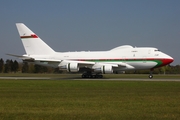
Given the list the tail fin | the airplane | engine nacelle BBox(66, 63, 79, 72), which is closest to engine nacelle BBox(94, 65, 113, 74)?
the airplane

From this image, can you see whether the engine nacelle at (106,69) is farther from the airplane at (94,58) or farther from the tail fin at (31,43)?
the tail fin at (31,43)

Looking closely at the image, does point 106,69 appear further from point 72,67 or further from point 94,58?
point 72,67

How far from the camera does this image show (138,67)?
4562 centimetres

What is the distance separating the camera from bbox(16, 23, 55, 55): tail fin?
51000 mm

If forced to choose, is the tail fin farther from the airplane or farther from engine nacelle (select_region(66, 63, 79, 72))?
engine nacelle (select_region(66, 63, 79, 72))

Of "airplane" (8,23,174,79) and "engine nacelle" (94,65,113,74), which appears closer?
"engine nacelle" (94,65,113,74)

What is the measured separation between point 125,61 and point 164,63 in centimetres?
544

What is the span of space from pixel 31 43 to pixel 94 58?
1091 cm

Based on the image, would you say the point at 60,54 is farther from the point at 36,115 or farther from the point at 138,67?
the point at 36,115

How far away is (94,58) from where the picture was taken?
47594mm

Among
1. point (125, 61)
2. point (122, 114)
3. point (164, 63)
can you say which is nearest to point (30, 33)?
point (125, 61)

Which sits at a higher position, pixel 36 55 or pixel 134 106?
pixel 36 55

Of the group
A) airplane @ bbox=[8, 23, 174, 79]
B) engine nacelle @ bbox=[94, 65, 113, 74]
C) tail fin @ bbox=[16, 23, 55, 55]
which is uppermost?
tail fin @ bbox=[16, 23, 55, 55]

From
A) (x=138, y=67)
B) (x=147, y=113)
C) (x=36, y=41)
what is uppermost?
(x=36, y=41)
